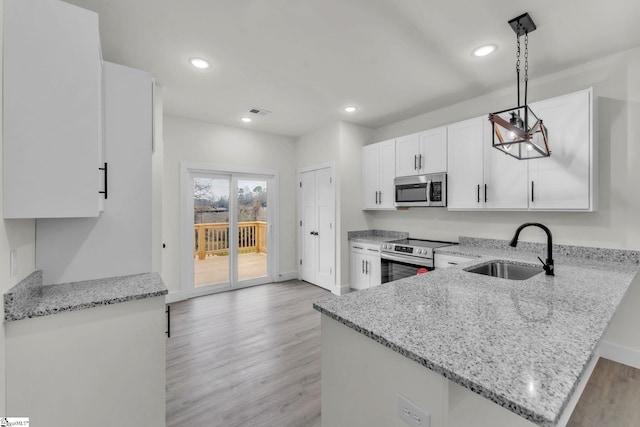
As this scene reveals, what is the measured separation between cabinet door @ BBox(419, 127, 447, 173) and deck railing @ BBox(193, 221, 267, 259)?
2950 mm

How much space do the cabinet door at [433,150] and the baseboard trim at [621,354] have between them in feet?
7.58

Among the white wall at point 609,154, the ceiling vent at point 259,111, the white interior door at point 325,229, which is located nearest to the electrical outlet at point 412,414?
the white wall at point 609,154

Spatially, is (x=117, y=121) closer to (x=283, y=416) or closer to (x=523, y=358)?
(x=283, y=416)

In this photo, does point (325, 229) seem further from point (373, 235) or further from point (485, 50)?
point (485, 50)

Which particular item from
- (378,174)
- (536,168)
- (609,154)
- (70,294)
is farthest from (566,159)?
(70,294)

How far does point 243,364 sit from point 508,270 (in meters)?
2.43

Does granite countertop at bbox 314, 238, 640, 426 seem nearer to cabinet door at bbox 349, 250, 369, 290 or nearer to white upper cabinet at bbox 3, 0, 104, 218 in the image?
white upper cabinet at bbox 3, 0, 104, 218

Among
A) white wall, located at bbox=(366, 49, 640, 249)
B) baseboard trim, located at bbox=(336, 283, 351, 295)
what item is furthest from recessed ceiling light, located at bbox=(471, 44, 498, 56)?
baseboard trim, located at bbox=(336, 283, 351, 295)

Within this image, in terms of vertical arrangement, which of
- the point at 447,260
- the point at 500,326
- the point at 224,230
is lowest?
the point at 447,260

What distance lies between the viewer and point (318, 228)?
4926 mm

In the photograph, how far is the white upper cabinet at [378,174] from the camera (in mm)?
4194

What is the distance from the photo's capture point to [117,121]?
191 cm

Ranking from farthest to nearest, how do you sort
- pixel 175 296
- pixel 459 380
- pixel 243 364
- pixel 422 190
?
pixel 175 296
pixel 422 190
pixel 243 364
pixel 459 380

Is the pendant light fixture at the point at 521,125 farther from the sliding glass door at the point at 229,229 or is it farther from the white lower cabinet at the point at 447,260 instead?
the sliding glass door at the point at 229,229
